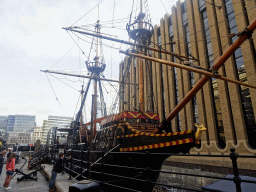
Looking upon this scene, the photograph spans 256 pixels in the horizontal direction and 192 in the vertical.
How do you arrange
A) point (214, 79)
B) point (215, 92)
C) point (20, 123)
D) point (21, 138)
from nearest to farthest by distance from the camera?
point (215, 92)
point (214, 79)
point (21, 138)
point (20, 123)

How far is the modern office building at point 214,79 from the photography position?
46.3 ft

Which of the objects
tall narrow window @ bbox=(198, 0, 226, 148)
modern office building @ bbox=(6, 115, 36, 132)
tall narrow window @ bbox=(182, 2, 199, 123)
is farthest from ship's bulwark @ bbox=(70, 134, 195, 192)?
modern office building @ bbox=(6, 115, 36, 132)

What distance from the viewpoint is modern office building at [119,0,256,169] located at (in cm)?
1412

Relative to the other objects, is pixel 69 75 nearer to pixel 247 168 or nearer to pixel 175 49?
pixel 175 49

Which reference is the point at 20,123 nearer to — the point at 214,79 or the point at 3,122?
the point at 3,122

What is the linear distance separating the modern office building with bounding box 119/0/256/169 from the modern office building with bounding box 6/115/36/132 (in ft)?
468

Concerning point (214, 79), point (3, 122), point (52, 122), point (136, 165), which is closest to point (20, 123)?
point (3, 122)

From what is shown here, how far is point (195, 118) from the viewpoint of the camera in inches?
730

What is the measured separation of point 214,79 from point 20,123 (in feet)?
504

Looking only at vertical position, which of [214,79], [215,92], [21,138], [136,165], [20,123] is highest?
[20,123]

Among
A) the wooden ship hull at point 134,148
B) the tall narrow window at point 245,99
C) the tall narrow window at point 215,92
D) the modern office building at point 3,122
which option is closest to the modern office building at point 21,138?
the modern office building at point 3,122

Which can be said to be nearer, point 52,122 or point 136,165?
point 136,165

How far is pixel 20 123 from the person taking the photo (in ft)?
450

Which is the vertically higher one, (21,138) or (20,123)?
(20,123)
